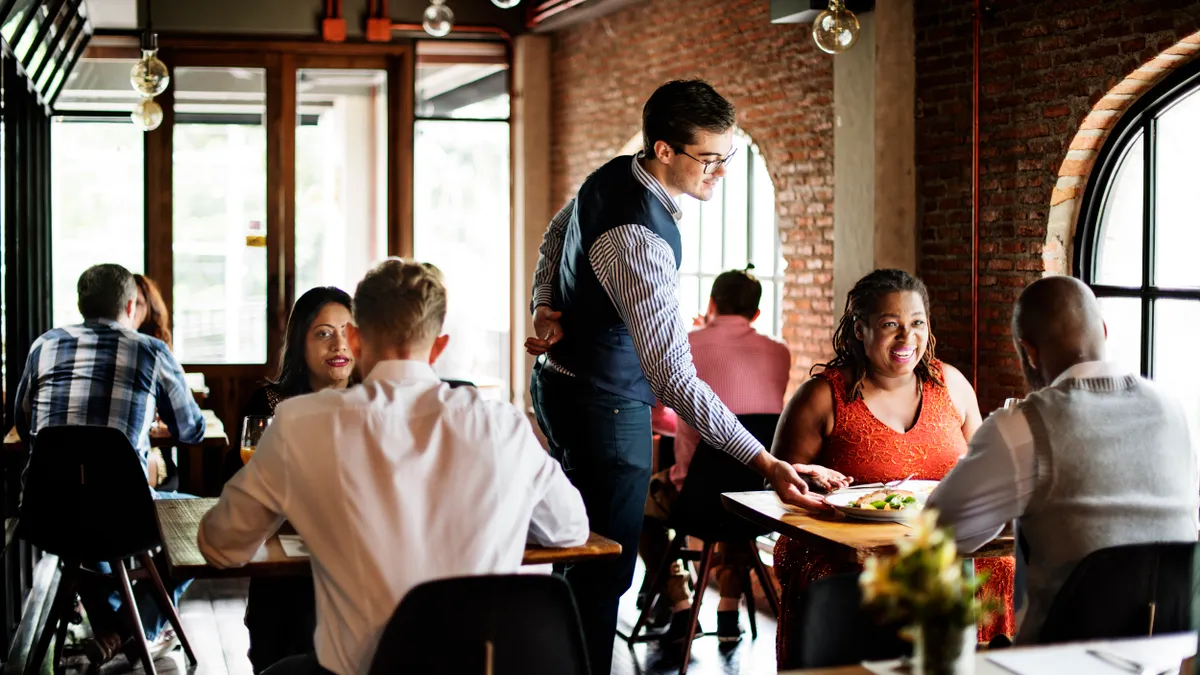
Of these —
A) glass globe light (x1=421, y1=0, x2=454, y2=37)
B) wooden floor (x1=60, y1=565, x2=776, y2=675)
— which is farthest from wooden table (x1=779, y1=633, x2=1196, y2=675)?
glass globe light (x1=421, y1=0, x2=454, y2=37)

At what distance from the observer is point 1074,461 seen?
2.46 metres

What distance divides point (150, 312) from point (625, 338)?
3444 millimetres

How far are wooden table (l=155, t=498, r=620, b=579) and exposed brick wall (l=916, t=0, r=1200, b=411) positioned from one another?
309 cm

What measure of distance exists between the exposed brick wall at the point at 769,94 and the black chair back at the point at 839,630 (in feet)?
14.4

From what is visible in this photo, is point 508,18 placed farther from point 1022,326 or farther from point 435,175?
point 1022,326

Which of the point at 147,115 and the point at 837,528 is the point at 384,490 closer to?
the point at 837,528

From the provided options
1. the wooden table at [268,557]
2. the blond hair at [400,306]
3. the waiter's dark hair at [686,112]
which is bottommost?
the wooden table at [268,557]

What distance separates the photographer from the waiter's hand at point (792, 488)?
308 cm

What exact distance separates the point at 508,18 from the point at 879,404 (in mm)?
6701

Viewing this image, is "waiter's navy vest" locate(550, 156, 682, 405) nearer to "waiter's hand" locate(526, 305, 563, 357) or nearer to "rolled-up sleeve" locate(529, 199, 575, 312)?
"waiter's hand" locate(526, 305, 563, 357)

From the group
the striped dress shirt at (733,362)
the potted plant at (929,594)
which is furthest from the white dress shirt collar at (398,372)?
the striped dress shirt at (733,362)

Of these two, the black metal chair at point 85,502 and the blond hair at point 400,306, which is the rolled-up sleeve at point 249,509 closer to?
the blond hair at point 400,306

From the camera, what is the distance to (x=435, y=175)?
31.9 feet

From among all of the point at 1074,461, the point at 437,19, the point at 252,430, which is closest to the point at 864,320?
the point at 1074,461
